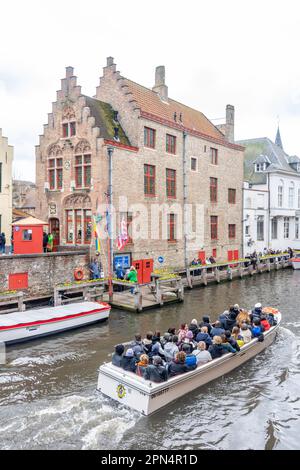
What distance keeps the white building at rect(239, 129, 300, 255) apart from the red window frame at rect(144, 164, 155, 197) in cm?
1313

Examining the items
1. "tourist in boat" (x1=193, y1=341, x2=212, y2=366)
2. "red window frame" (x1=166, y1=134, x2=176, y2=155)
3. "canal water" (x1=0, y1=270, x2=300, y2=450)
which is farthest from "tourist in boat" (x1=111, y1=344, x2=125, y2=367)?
"red window frame" (x1=166, y1=134, x2=176, y2=155)

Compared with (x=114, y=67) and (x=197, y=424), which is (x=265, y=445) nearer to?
(x=197, y=424)

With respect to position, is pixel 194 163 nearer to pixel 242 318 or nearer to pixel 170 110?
pixel 170 110

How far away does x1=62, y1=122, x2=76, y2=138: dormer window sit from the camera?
24492 millimetres

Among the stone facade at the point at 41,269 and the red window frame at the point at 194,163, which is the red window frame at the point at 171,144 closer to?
the red window frame at the point at 194,163

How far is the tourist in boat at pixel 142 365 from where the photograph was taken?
995 cm

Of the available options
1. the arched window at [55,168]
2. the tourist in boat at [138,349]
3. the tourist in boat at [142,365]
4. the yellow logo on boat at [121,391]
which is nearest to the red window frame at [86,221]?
the arched window at [55,168]

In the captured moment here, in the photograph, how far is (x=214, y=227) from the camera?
32.8 meters

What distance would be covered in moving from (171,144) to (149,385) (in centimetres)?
2126

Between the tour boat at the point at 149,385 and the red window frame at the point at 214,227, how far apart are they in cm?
2122

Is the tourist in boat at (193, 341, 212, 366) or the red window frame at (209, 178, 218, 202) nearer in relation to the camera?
the tourist in boat at (193, 341, 212, 366)

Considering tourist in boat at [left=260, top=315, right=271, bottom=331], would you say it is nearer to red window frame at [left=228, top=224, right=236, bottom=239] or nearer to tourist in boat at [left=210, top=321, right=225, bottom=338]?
tourist in boat at [left=210, top=321, right=225, bottom=338]

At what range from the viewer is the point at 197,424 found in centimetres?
919

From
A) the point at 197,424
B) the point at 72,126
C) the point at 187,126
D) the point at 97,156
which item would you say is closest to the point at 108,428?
the point at 197,424
